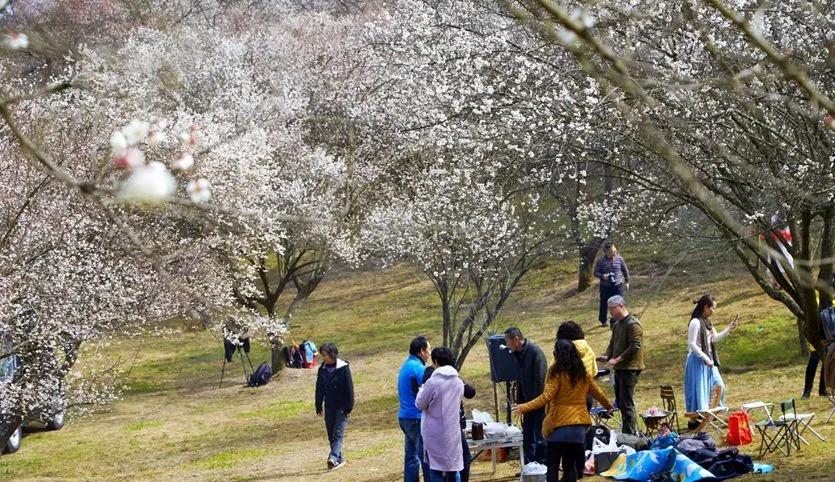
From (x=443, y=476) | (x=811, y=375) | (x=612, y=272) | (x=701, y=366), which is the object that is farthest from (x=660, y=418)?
(x=612, y=272)

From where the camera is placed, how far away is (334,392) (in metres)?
11.1

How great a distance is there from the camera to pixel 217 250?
20219mm

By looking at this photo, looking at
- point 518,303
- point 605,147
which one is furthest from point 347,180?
point 605,147

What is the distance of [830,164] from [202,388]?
1448 centimetres

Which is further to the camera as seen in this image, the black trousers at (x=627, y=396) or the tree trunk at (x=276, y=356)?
the tree trunk at (x=276, y=356)

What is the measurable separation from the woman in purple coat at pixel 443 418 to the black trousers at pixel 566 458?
0.66 metres

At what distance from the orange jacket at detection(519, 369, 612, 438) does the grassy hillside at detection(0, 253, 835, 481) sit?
1.77 m

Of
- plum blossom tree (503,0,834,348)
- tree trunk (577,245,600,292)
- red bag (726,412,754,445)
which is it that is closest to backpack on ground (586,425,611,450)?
red bag (726,412,754,445)

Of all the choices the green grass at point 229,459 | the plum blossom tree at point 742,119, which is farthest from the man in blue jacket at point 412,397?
the green grass at point 229,459

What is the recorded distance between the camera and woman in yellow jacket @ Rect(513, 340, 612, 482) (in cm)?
778

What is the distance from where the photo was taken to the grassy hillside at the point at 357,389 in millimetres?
12703

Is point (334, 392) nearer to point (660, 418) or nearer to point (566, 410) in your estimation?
point (660, 418)

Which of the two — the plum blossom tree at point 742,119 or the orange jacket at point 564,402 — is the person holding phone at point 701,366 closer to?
the plum blossom tree at point 742,119

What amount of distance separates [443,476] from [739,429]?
3021 millimetres
